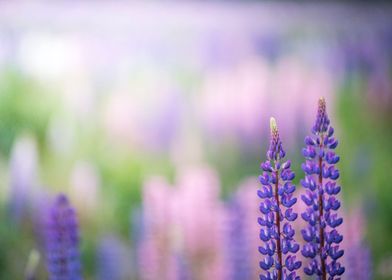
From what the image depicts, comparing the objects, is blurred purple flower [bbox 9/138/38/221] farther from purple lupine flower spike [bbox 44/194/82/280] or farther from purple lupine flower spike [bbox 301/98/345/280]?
purple lupine flower spike [bbox 301/98/345/280]

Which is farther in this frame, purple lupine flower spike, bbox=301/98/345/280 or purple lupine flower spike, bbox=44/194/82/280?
purple lupine flower spike, bbox=44/194/82/280

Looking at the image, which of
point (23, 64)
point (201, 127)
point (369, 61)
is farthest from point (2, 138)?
point (369, 61)

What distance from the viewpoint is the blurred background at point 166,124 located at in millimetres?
2217

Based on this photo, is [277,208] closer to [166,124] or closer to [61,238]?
[61,238]

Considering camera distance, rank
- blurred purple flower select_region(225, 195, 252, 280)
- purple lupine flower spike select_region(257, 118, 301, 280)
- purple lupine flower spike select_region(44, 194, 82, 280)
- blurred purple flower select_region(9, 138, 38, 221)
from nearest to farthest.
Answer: purple lupine flower spike select_region(257, 118, 301, 280) < purple lupine flower spike select_region(44, 194, 82, 280) < blurred purple flower select_region(225, 195, 252, 280) < blurred purple flower select_region(9, 138, 38, 221)

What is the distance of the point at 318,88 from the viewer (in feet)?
8.13

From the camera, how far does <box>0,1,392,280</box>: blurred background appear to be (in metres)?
2.22

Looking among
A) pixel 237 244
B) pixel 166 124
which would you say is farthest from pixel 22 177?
pixel 237 244

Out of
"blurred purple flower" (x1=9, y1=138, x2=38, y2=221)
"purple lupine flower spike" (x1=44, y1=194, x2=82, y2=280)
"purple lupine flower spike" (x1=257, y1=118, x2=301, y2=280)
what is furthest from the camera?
"blurred purple flower" (x1=9, y1=138, x2=38, y2=221)

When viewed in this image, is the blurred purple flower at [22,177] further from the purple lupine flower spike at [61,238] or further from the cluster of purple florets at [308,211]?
the cluster of purple florets at [308,211]

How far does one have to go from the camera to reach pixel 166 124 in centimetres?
234

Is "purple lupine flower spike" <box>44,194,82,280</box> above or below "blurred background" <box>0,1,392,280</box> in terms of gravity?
below

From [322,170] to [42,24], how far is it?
1.16 metres

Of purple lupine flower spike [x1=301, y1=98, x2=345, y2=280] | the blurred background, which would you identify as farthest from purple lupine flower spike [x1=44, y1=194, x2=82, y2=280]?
purple lupine flower spike [x1=301, y1=98, x2=345, y2=280]
